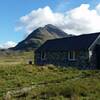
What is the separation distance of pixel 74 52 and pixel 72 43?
104 inches

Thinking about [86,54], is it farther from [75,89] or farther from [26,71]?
[75,89]

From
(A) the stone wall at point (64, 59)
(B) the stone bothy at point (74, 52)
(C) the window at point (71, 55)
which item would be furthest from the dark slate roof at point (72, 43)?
(A) the stone wall at point (64, 59)

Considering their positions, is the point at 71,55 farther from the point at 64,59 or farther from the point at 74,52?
the point at 64,59

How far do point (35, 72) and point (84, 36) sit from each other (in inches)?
782

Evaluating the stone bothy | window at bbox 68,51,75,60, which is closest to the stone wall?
the stone bothy

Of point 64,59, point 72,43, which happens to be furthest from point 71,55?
point 72,43

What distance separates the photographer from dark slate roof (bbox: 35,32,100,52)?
43694 mm

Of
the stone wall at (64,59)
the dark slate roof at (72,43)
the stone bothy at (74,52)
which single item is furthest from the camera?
the dark slate roof at (72,43)

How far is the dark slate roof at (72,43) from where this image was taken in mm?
43694

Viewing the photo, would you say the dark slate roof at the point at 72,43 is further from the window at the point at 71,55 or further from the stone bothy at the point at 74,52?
the window at the point at 71,55

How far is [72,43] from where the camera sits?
1864 inches

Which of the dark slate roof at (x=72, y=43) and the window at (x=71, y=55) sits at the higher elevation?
the dark slate roof at (x=72, y=43)

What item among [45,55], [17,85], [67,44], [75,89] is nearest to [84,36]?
[67,44]

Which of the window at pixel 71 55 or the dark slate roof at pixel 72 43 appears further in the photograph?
the window at pixel 71 55
